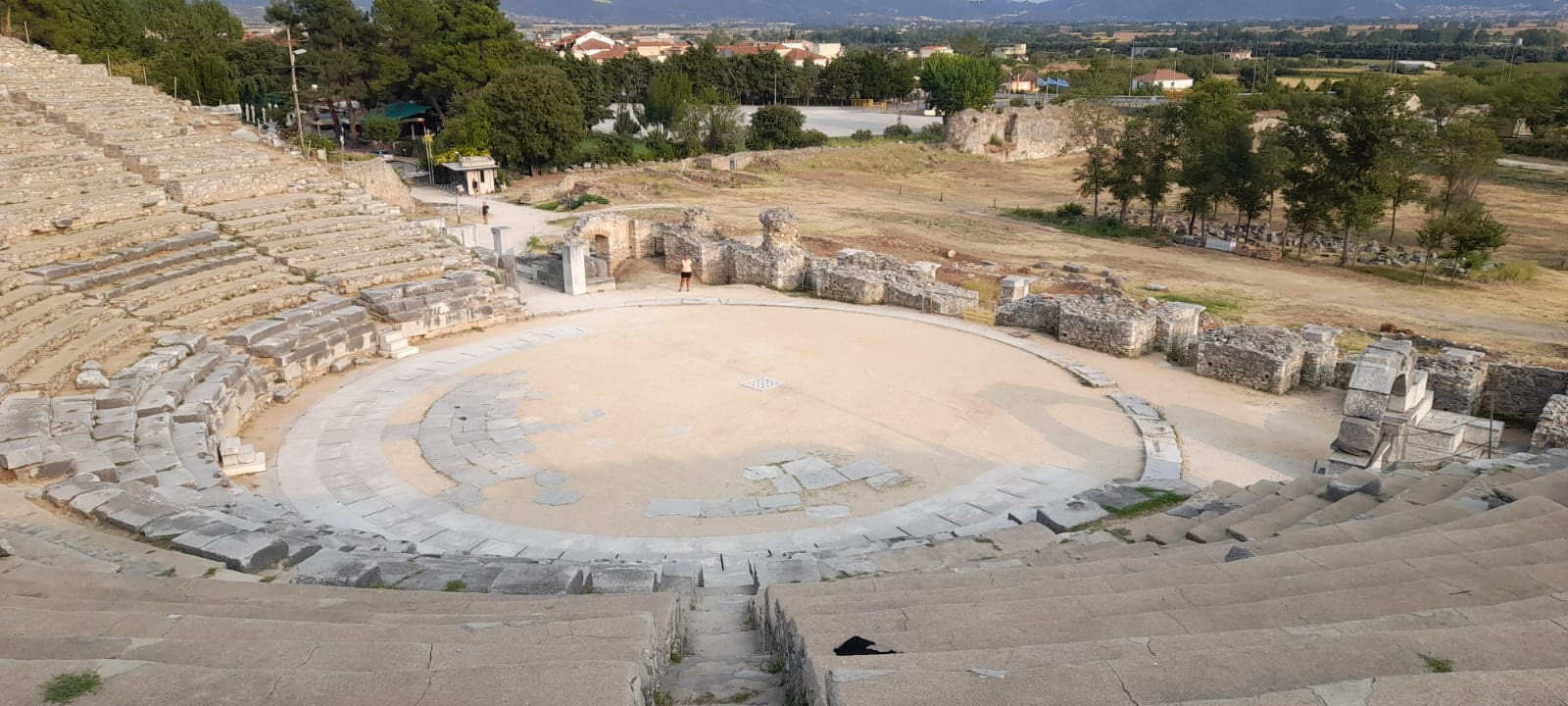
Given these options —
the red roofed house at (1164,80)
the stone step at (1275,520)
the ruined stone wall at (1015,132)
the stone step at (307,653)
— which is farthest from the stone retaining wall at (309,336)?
the red roofed house at (1164,80)

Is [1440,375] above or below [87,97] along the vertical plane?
below

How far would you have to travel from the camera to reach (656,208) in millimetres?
39094

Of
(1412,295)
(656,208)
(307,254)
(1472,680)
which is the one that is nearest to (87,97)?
(307,254)

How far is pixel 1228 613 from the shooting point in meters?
5.71

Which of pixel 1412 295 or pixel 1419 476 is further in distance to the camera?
pixel 1412 295

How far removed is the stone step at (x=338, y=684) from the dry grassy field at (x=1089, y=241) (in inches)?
934

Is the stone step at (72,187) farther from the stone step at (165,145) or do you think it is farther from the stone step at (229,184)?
the stone step at (165,145)

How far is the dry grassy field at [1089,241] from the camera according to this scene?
25.4 metres

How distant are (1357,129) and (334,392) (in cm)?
3379

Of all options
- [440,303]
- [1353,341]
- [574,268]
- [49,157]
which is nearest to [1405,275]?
[1353,341]

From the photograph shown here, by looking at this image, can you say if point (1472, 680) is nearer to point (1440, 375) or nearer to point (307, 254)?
point (1440, 375)

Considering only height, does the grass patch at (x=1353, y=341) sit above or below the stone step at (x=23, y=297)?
below

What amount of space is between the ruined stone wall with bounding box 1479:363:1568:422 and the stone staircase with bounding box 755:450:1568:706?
779 cm

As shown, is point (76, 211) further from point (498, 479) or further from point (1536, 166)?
point (1536, 166)
